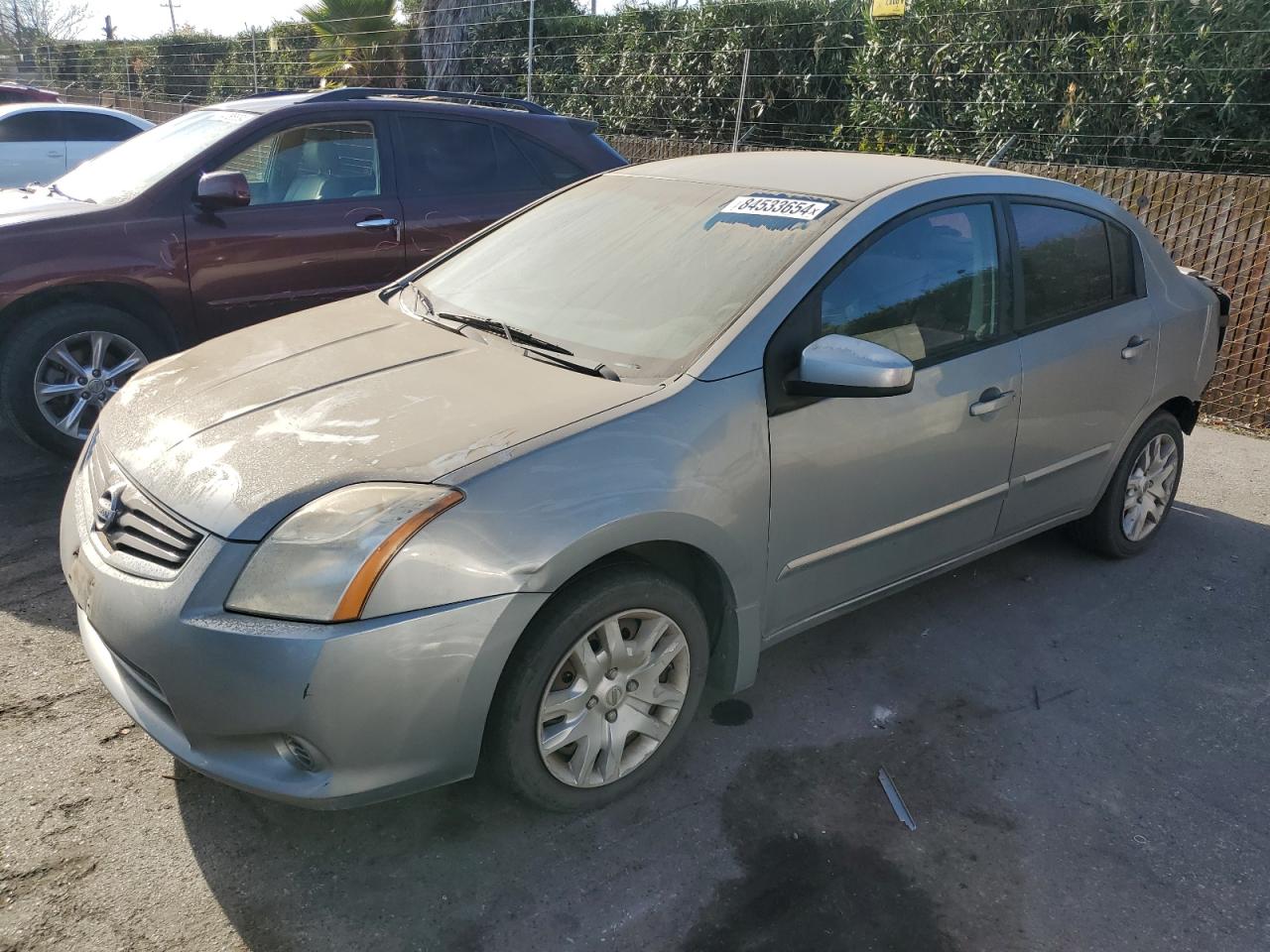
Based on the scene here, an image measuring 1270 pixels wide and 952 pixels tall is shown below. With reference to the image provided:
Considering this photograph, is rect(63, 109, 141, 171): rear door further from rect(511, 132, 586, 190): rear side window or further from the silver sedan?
the silver sedan

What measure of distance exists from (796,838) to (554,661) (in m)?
0.87

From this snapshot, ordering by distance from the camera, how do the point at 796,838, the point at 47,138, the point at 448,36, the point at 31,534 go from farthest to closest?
the point at 448,36 → the point at 47,138 → the point at 31,534 → the point at 796,838

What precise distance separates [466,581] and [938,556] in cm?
199

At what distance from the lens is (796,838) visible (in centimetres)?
286

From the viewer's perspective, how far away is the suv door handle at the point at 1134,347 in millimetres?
4203

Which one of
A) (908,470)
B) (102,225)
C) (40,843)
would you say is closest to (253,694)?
(40,843)

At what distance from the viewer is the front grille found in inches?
99.5

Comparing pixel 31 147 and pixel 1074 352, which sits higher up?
pixel 31 147

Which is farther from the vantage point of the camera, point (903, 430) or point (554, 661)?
point (903, 430)

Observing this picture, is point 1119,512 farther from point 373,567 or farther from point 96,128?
point 96,128

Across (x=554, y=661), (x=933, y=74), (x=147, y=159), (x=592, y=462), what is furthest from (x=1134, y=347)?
(x=933, y=74)

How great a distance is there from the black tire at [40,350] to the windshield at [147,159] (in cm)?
62

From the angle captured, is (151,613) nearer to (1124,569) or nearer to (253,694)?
(253,694)

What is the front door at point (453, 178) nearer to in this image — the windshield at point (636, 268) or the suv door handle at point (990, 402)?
the windshield at point (636, 268)
